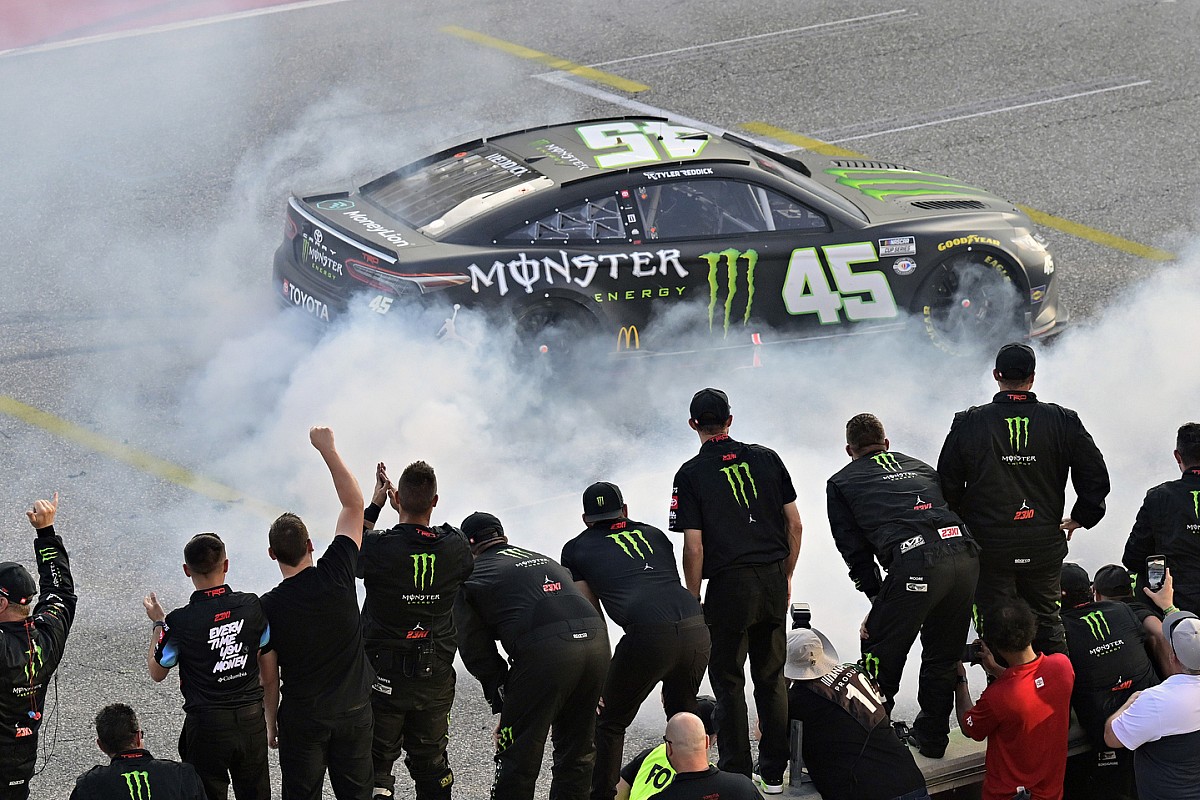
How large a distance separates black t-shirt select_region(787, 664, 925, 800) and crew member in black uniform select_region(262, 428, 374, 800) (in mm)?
1642

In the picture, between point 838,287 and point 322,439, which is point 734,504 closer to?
point 322,439

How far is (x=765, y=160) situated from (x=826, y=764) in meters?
5.60

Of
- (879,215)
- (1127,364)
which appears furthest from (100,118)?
(1127,364)

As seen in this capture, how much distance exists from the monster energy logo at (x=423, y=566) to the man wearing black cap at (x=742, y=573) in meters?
1.14

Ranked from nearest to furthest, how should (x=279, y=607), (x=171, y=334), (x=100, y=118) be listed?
(x=279, y=607) → (x=171, y=334) → (x=100, y=118)

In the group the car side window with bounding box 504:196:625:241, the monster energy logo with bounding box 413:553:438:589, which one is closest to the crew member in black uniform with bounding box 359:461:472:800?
the monster energy logo with bounding box 413:553:438:589

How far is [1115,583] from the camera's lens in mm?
6500

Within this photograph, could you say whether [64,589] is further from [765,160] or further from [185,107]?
[185,107]

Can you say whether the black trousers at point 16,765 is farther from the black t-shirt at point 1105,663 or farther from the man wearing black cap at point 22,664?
the black t-shirt at point 1105,663

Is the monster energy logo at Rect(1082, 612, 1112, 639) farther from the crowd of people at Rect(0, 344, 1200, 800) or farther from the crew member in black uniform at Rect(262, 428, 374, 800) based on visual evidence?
the crew member in black uniform at Rect(262, 428, 374, 800)

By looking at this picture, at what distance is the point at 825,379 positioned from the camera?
1001 cm

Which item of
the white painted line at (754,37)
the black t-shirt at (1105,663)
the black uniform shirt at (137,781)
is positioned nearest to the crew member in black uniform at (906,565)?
the black t-shirt at (1105,663)

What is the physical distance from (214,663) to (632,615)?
5.26 ft

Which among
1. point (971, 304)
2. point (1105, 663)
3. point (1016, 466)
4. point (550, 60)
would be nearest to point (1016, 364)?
point (1016, 466)
